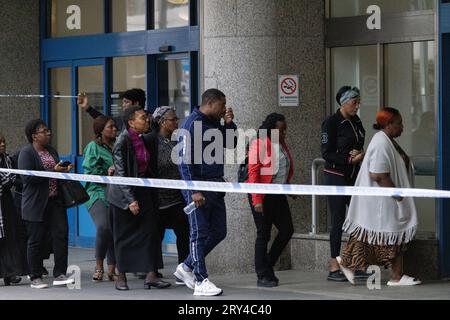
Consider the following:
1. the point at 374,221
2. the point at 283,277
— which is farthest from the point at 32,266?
the point at 374,221

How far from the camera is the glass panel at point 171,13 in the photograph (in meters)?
15.1

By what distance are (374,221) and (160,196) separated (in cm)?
225

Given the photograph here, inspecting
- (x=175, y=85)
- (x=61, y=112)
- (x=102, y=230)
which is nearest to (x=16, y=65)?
(x=61, y=112)

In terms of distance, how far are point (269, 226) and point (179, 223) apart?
1004 mm

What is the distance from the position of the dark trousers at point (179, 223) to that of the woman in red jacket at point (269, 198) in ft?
2.70

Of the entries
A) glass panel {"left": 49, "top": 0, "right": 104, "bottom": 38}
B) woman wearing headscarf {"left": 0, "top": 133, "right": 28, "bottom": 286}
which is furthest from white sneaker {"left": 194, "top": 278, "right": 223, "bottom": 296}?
glass panel {"left": 49, "top": 0, "right": 104, "bottom": 38}

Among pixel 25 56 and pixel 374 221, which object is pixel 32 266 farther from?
pixel 25 56

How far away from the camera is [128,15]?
52.3ft

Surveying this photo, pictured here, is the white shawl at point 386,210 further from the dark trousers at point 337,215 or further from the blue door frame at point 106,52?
the blue door frame at point 106,52

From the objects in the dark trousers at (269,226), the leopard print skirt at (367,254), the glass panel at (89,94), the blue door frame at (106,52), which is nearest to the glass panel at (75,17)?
the blue door frame at (106,52)

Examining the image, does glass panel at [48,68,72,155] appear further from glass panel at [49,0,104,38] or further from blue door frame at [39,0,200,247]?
glass panel at [49,0,104,38]

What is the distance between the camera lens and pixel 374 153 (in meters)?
11.6

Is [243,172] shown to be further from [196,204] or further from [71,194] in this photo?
[71,194]

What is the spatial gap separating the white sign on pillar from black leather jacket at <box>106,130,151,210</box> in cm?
210
